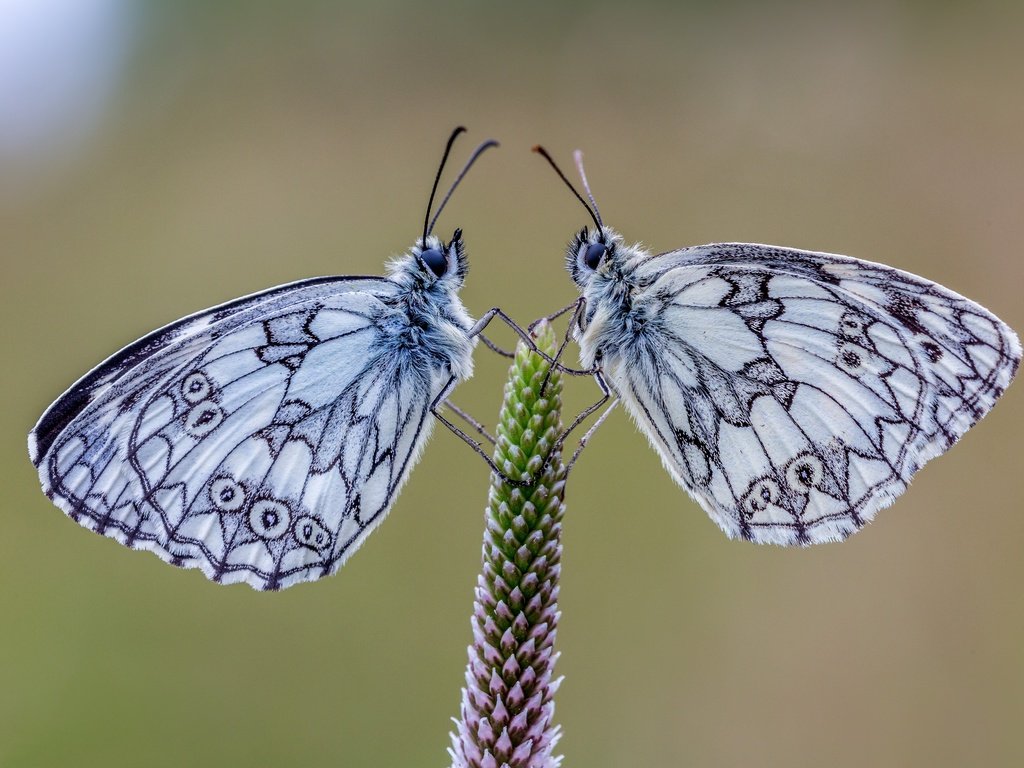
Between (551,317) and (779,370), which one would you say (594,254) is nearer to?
(551,317)

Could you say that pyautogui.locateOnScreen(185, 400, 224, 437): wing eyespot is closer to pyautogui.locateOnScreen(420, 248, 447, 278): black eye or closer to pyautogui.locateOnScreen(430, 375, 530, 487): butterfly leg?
pyautogui.locateOnScreen(430, 375, 530, 487): butterfly leg

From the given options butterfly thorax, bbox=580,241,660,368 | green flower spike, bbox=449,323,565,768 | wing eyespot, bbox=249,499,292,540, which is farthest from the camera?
butterfly thorax, bbox=580,241,660,368

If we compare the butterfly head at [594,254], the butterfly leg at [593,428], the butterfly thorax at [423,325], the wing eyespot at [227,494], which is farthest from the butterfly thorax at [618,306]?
the wing eyespot at [227,494]

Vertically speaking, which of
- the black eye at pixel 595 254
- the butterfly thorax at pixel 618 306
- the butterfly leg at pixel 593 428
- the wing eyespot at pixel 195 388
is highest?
the black eye at pixel 595 254

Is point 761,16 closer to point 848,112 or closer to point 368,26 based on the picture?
point 848,112

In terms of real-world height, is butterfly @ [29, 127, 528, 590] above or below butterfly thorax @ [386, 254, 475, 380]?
below

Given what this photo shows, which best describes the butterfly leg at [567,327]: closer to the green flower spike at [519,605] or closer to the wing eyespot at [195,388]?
the green flower spike at [519,605]

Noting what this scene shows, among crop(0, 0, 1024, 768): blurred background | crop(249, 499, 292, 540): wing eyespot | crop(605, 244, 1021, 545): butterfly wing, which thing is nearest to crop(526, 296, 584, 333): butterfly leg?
crop(605, 244, 1021, 545): butterfly wing

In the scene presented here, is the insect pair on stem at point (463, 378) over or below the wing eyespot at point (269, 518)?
over
